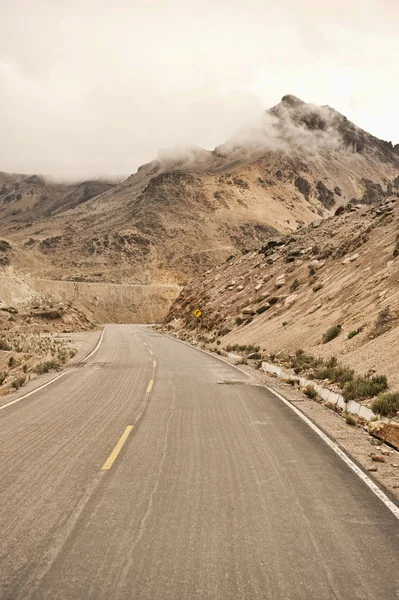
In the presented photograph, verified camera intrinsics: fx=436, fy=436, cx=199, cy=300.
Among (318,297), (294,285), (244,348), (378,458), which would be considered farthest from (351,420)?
(294,285)

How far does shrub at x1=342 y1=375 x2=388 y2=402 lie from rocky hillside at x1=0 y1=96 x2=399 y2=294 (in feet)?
197

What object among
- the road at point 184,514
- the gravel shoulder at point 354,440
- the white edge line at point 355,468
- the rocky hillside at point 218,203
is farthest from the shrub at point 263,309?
the rocky hillside at point 218,203

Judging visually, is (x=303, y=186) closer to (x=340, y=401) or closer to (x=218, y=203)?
(x=218, y=203)

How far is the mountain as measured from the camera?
94.0 metres

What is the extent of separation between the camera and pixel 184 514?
4.83m

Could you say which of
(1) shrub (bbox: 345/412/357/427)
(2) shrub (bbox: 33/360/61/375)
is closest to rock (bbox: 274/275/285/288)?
(2) shrub (bbox: 33/360/61/375)

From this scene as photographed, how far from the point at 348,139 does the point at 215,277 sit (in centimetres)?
11008

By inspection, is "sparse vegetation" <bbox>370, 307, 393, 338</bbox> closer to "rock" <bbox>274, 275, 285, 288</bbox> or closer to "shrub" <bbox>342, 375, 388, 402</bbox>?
"shrub" <bbox>342, 375, 388, 402</bbox>

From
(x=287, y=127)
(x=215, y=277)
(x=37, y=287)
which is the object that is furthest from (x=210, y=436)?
(x=287, y=127)

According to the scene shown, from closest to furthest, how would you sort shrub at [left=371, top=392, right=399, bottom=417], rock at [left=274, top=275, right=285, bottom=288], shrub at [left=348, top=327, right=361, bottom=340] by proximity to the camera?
shrub at [left=371, top=392, right=399, bottom=417]
shrub at [left=348, top=327, right=361, bottom=340]
rock at [left=274, top=275, right=285, bottom=288]

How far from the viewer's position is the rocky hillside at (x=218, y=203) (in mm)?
94000

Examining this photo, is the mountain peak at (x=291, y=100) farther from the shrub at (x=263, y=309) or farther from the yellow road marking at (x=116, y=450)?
the yellow road marking at (x=116, y=450)

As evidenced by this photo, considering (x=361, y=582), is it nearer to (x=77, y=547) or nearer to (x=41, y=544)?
(x=77, y=547)

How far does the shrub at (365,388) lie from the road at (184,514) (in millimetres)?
2860
